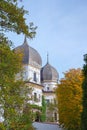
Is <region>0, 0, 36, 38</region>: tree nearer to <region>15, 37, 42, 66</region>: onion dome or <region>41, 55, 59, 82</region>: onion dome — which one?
<region>15, 37, 42, 66</region>: onion dome

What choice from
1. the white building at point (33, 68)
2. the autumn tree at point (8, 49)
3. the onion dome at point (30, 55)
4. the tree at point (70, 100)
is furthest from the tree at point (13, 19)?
the onion dome at point (30, 55)

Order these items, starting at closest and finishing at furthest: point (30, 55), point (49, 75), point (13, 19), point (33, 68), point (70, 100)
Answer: point (13, 19)
point (70, 100)
point (30, 55)
point (33, 68)
point (49, 75)

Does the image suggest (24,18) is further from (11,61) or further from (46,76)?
(46,76)

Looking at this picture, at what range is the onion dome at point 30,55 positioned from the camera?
194 feet

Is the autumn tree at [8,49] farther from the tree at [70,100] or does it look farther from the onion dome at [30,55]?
the onion dome at [30,55]

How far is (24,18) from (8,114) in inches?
137

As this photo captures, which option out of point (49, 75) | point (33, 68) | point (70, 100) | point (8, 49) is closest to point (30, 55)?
point (33, 68)

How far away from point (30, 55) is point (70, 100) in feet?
72.0

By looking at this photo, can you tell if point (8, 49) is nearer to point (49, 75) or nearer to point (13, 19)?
point (13, 19)

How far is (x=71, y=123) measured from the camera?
122 feet

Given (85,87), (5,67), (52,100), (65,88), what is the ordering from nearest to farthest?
(5,67) < (85,87) < (65,88) < (52,100)

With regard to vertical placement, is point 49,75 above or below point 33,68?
above

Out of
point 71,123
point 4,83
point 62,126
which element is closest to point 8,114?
point 4,83

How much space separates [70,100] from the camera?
38406 mm
